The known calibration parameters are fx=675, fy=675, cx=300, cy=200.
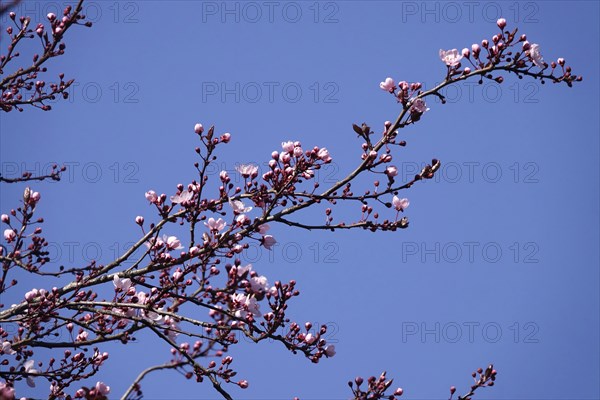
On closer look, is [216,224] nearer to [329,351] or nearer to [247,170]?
[247,170]

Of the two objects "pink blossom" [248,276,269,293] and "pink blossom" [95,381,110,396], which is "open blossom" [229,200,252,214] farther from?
"pink blossom" [95,381,110,396]

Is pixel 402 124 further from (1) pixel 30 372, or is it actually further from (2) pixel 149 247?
(1) pixel 30 372

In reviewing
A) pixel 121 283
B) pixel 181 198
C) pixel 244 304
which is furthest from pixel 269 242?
pixel 121 283

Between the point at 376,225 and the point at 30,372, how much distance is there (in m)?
3.28

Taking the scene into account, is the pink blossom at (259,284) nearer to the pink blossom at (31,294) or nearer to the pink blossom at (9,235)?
the pink blossom at (31,294)

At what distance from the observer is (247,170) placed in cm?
592

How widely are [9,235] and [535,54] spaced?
4970 millimetres

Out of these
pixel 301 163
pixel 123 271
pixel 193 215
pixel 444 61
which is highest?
pixel 444 61

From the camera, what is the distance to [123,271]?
5758mm

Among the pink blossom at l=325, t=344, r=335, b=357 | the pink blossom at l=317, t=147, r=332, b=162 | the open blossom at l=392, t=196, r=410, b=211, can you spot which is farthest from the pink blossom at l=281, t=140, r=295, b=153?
the pink blossom at l=325, t=344, r=335, b=357

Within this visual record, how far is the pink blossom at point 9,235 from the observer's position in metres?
6.20

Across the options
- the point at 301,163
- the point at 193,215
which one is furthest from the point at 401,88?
the point at 193,215

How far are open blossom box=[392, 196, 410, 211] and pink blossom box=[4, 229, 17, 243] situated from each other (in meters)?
3.50

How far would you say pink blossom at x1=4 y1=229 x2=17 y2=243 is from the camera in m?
6.20
